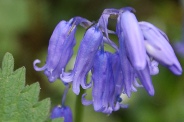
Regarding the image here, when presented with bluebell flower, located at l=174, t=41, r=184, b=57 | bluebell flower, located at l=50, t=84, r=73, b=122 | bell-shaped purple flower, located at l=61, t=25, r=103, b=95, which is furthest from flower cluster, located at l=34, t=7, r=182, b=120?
bluebell flower, located at l=174, t=41, r=184, b=57

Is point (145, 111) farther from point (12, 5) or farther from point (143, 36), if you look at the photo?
point (143, 36)

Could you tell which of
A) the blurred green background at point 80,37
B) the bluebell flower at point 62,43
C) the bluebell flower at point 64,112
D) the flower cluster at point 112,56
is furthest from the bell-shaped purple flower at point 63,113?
the blurred green background at point 80,37

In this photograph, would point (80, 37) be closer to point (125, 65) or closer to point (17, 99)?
point (17, 99)

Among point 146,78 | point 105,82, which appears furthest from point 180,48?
point 146,78

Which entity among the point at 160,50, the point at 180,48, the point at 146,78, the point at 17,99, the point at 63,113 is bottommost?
the point at 180,48

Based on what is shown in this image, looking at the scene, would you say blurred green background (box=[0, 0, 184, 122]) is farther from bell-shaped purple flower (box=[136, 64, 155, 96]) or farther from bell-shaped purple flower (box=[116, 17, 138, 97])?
bell-shaped purple flower (box=[136, 64, 155, 96])

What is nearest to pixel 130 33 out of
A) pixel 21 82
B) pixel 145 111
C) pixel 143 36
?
pixel 143 36
